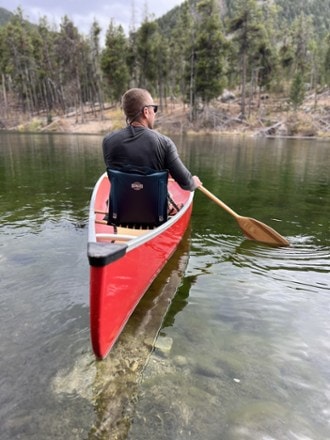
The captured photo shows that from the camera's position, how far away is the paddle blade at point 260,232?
21.0ft

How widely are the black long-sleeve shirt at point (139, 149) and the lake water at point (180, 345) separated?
1.73 metres

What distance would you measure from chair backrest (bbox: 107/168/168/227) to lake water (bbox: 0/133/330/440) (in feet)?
3.25

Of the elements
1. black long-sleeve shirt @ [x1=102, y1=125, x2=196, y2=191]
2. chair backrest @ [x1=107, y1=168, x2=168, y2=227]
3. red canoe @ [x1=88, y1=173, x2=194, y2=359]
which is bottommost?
red canoe @ [x1=88, y1=173, x2=194, y2=359]

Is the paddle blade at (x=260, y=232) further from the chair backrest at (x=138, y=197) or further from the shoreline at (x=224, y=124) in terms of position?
the shoreline at (x=224, y=124)

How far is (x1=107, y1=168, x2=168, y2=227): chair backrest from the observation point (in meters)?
4.02

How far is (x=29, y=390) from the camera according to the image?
2.81 meters

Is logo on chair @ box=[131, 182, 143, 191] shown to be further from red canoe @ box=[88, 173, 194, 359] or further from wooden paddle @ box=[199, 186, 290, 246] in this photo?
wooden paddle @ box=[199, 186, 290, 246]

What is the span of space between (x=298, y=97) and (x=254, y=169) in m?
36.0

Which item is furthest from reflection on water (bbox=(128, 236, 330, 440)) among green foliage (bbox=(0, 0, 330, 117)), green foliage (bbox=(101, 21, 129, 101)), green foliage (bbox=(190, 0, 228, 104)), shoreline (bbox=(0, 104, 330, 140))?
green foliage (bbox=(101, 21, 129, 101))

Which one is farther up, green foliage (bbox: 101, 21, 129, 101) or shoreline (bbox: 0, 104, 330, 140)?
green foliage (bbox: 101, 21, 129, 101)

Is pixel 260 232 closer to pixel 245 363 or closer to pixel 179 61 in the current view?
pixel 245 363

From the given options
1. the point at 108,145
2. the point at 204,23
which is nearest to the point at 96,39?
the point at 204,23

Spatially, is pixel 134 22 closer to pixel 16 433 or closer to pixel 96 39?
pixel 96 39

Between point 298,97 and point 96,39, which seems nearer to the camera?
point 298,97
